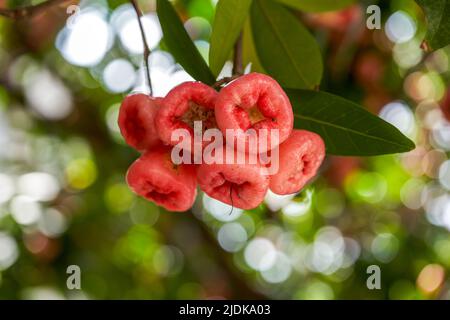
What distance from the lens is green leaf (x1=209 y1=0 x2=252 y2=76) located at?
4.40ft

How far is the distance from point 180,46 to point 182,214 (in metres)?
1.82

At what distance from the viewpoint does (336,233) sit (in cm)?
349

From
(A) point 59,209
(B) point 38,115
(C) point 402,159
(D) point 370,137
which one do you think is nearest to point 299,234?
(C) point 402,159

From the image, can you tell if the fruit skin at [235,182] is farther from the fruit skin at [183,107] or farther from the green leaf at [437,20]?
the green leaf at [437,20]

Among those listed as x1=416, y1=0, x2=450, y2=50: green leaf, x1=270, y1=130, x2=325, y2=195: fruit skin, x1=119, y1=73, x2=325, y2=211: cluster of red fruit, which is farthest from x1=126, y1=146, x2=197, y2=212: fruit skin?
x1=416, y1=0, x2=450, y2=50: green leaf

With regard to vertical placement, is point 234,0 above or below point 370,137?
above

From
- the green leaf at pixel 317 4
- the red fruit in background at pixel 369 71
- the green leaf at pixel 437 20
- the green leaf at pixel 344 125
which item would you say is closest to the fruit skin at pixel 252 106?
A: the green leaf at pixel 344 125

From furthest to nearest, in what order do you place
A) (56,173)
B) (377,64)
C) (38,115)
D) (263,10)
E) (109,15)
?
(56,173)
(38,115)
(109,15)
(377,64)
(263,10)

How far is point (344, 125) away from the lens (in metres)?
1.29

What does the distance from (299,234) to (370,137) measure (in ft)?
7.79

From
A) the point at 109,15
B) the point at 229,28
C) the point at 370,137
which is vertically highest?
the point at 109,15

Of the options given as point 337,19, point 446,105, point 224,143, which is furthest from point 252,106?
point 446,105

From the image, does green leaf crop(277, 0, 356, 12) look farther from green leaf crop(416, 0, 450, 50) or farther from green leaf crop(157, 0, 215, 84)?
green leaf crop(416, 0, 450, 50)

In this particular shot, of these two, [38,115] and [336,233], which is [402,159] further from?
[38,115]
